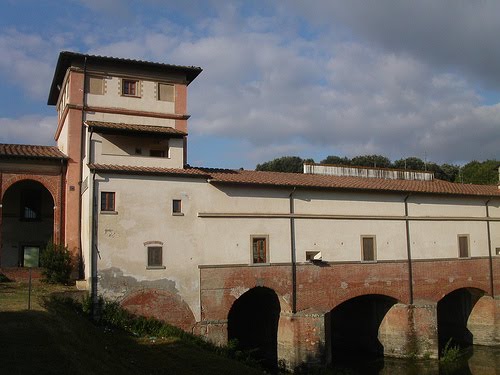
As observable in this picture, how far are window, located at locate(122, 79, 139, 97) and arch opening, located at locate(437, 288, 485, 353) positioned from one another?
2206 cm

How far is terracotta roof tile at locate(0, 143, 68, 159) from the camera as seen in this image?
80.9ft

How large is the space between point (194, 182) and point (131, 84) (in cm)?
665

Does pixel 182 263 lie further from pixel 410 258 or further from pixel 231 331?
pixel 410 258

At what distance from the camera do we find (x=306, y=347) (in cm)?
2411

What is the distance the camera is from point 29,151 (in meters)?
25.7

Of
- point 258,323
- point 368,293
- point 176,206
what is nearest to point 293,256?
point 368,293

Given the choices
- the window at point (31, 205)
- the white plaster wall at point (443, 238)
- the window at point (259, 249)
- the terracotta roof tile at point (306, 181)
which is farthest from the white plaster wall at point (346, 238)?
the window at point (31, 205)

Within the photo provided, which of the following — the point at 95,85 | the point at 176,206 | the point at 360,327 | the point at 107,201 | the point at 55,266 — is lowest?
the point at 360,327

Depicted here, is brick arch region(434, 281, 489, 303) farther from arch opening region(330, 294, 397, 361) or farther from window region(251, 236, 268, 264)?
window region(251, 236, 268, 264)

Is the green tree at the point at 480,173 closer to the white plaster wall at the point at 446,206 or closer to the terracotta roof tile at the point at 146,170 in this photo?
the white plaster wall at the point at 446,206

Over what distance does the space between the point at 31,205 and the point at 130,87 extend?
28.7 ft

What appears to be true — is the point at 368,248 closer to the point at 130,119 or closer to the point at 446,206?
the point at 446,206

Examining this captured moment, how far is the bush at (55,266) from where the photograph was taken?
2319cm

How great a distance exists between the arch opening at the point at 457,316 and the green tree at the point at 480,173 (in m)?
37.2
